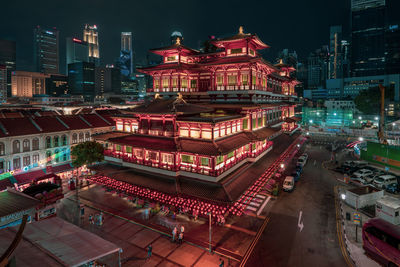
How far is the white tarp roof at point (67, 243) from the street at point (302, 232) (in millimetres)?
12085

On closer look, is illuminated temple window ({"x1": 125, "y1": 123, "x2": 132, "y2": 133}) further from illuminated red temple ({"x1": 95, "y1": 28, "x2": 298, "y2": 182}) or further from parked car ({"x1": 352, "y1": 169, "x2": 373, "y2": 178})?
parked car ({"x1": 352, "y1": 169, "x2": 373, "y2": 178})

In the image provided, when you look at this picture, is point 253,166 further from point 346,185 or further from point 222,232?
point 346,185

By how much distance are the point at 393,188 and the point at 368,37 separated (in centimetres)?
18917

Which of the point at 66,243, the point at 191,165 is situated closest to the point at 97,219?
the point at 66,243

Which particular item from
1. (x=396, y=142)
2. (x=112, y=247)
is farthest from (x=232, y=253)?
(x=396, y=142)

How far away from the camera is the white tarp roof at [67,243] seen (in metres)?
12.5

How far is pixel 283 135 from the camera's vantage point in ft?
170

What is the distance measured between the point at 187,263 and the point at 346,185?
31.0m

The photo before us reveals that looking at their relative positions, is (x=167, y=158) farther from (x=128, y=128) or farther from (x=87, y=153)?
(x=87, y=153)

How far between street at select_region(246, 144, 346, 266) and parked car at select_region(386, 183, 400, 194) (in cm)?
753

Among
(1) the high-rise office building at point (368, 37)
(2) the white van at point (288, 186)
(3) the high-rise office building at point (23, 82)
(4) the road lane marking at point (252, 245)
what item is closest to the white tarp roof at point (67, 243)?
(4) the road lane marking at point (252, 245)

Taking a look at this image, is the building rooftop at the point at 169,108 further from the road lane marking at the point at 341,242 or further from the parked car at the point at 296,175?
the parked car at the point at 296,175

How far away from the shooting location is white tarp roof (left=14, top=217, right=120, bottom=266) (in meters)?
12.5

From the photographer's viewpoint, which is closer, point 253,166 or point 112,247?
point 112,247
